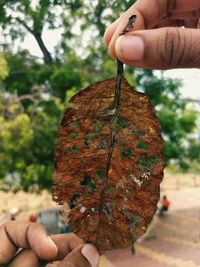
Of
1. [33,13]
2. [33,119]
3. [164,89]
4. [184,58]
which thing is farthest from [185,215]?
[184,58]

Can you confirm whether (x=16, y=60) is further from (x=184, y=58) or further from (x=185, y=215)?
(x=185, y=215)

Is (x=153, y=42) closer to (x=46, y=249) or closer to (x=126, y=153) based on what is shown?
(x=126, y=153)

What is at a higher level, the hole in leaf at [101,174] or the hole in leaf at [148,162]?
the hole in leaf at [148,162]

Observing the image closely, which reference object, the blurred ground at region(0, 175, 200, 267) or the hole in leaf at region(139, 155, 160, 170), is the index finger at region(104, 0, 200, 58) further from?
the blurred ground at region(0, 175, 200, 267)

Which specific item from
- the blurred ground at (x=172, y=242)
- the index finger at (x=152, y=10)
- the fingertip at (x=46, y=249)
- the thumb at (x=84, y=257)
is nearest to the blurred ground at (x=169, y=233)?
the blurred ground at (x=172, y=242)

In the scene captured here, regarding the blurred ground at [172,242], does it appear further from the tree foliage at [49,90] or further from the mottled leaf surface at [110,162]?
the mottled leaf surface at [110,162]

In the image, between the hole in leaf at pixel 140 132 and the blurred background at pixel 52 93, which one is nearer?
the hole in leaf at pixel 140 132
